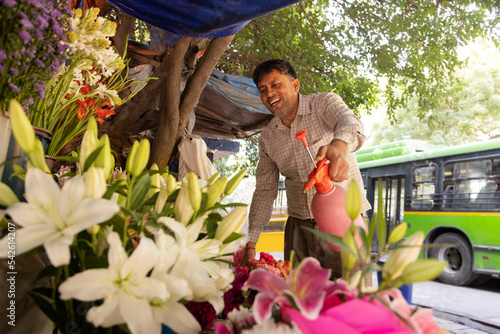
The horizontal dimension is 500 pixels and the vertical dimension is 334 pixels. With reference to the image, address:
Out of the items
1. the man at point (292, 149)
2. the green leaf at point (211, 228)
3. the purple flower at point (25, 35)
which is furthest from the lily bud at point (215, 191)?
the man at point (292, 149)

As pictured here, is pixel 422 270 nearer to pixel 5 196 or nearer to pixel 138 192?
pixel 138 192

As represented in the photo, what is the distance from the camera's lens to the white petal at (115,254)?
1.47ft

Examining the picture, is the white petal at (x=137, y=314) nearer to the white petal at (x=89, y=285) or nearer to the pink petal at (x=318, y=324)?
the white petal at (x=89, y=285)

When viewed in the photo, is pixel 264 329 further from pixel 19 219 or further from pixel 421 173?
pixel 421 173

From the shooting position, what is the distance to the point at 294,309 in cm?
45

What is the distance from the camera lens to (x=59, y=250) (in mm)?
436

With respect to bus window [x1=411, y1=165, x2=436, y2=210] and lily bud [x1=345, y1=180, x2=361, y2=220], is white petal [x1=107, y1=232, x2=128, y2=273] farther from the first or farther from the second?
bus window [x1=411, y1=165, x2=436, y2=210]

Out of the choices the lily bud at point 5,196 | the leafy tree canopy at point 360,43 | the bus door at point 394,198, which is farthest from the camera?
the bus door at point 394,198

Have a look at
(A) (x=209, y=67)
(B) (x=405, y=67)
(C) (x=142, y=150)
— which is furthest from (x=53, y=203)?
(B) (x=405, y=67)

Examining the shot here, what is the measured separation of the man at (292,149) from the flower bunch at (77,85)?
1.06 m

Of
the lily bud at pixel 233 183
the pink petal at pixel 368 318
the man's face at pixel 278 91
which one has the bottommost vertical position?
the pink petal at pixel 368 318

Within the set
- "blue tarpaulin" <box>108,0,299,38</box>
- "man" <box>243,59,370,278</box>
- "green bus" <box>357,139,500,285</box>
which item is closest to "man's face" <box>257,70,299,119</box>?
"man" <box>243,59,370,278</box>

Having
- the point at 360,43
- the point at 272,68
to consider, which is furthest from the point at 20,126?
the point at 360,43

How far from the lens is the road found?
5555 mm
